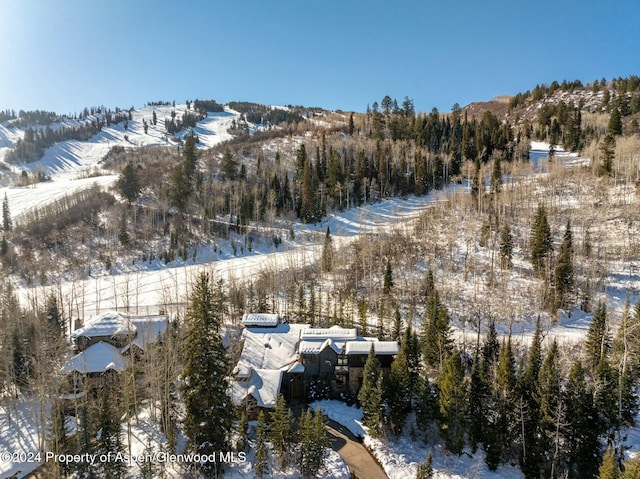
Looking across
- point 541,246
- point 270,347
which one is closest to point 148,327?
point 270,347

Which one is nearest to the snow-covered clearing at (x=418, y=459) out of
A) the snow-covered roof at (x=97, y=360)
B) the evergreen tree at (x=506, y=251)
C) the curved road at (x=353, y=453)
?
the curved road at (x=353, y=453)

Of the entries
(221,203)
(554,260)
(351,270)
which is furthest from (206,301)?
(221,203)

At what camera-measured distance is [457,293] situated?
143 ft

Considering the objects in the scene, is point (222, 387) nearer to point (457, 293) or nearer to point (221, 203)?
point (457, 293)

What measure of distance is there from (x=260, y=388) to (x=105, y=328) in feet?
51.2

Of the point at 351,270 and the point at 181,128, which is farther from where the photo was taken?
the point at 181,128

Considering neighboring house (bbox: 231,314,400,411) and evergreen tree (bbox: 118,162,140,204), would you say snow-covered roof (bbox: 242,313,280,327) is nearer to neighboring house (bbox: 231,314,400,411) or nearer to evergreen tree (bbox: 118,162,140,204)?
neighboring house (bbox: 231,314,400,411)

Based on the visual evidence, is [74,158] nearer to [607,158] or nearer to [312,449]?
[312,449]

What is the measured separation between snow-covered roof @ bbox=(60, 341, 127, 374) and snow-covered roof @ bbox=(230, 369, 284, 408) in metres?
9.22

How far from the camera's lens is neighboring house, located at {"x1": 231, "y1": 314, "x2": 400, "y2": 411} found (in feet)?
97.2

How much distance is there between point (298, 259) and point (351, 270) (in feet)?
31.8

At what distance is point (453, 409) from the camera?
2512 cm

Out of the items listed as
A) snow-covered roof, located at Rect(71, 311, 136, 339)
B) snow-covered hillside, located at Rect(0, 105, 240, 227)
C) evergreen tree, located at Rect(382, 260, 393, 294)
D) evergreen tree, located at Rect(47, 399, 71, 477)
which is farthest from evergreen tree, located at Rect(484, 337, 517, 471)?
snow-covered hillside, located at Rect(0, 105, 240, 227)

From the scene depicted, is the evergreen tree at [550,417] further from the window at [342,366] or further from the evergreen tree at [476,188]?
the evergreen tree at [476,188]
